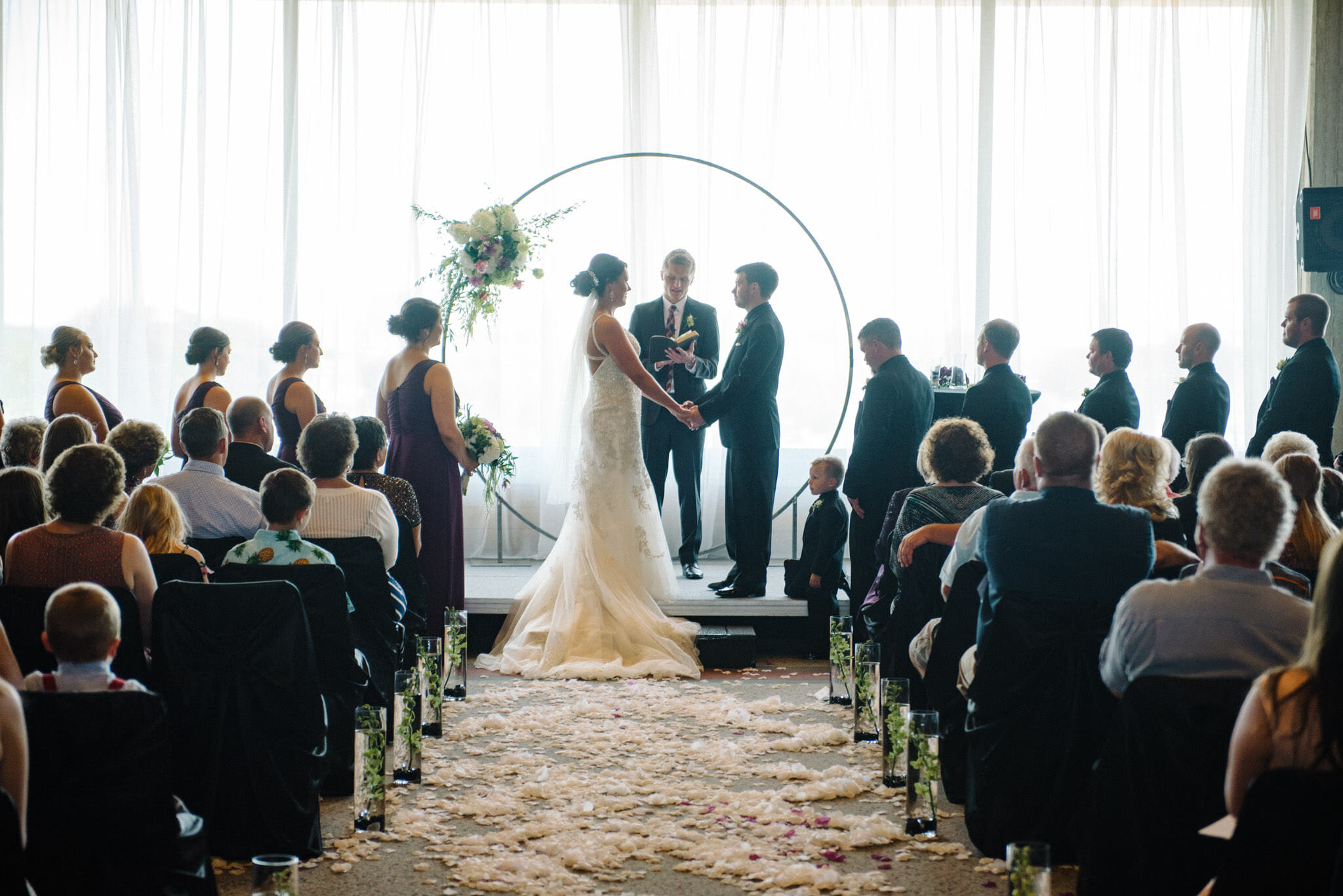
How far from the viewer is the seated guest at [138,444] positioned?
11.8ft

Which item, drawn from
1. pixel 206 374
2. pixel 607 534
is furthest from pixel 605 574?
pixel 206 374

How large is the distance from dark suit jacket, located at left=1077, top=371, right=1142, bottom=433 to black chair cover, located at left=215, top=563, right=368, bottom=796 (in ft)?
11.8

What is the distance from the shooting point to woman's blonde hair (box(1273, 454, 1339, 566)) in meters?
3.04

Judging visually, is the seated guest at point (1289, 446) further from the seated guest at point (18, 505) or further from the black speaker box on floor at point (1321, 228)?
the seated guest at point (18, 505)

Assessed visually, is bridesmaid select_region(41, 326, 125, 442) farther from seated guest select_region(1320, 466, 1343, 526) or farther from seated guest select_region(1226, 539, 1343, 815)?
seated guest select_region(1226, 539, 1343, 815)

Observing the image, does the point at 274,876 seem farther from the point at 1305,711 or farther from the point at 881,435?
the point at 881,435

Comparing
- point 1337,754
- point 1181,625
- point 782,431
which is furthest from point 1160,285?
point 1337,754

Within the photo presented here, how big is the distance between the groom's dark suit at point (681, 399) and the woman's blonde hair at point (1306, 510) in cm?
353

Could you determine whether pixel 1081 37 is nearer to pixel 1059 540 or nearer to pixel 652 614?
pixel 652 614

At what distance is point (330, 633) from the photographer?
315 centimetres

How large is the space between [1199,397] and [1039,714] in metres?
3.69

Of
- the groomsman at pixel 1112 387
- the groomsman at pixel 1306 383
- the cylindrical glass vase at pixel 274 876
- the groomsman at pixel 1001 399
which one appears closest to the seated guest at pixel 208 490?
the cylindrical glass vase at pixel 274 876

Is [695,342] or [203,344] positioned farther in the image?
[695,342]

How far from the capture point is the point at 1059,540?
277cm
